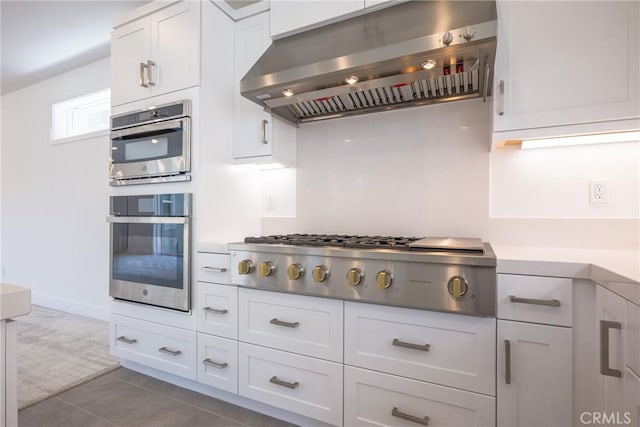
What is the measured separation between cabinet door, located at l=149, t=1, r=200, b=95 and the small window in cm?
167

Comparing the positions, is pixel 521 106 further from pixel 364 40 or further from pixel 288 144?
pixel 288 144

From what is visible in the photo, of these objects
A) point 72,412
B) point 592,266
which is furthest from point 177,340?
point 592,266

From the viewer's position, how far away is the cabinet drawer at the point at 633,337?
0.76 meters

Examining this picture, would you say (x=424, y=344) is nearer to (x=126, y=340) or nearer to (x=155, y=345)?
(x=155, y=345)

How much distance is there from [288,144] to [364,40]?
86 cm

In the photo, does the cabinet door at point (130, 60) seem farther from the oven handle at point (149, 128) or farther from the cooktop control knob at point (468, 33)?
the cooktop control knob at point (468, 33)

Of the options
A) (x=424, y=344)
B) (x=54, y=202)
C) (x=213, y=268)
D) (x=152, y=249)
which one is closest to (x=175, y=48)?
(x=152, y=249)

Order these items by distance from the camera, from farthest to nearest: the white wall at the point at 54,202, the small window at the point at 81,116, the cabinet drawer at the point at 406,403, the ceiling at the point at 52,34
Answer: the small window at the point at 81,116 → the white wall at the point at 54,202 → the ceiling at the point at 52,34 → the cabinet drawer at the point at 406,403

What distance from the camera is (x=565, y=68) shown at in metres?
1.30

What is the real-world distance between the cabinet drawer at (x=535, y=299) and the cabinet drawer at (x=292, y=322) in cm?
65

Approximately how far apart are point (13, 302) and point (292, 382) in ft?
3.90

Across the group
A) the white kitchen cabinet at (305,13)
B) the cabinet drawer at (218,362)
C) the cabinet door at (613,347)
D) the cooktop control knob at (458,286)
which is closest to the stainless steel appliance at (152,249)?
the cabinet drawer at (218,362)

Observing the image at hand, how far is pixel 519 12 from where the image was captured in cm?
136

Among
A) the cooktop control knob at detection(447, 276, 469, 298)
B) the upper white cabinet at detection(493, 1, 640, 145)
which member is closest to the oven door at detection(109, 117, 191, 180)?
the cooktop control knob at detection(447, 276, 469, 298)
